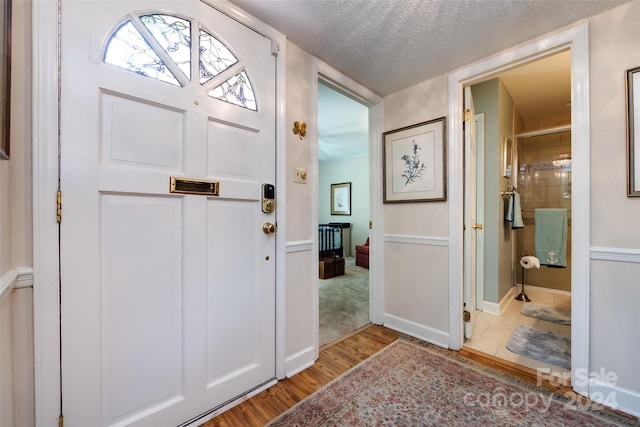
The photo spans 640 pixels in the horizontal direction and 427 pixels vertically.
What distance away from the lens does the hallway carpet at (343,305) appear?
2393 mm

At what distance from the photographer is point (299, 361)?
1.76 metres

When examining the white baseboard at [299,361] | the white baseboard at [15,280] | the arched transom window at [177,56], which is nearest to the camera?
the white baseboard at [15,280]

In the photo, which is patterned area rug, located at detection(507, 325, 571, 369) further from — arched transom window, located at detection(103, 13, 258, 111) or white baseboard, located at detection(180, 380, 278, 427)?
arched transom window, located at detection(103, 13, 258, 111)

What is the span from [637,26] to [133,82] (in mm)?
2641

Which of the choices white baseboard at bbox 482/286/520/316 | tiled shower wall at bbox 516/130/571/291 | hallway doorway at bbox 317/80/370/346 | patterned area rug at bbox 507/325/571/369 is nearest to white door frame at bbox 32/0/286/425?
hallway doorway at bbox 317/80/370/346

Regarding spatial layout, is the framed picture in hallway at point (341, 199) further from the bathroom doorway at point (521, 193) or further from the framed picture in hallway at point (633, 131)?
the framed picture in hallway at point (633, 131)

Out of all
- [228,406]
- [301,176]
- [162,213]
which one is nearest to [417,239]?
[301,176]

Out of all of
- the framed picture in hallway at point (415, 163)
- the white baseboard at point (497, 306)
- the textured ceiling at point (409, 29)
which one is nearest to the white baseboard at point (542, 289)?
the white baseboard at point (497, 306)

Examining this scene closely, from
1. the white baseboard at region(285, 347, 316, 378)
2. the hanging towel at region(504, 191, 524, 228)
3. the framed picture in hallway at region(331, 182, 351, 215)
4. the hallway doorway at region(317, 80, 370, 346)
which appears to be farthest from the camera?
the framed picture in hallway at region(331, 182, 351, 215)

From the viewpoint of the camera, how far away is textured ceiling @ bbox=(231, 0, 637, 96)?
141 cm

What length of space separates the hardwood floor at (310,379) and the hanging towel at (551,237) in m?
2.03

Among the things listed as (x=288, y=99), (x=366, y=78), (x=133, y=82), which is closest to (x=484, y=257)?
(x=366, y=78)

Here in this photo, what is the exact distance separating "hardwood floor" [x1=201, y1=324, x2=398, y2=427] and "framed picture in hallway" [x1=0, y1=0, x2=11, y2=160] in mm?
1464

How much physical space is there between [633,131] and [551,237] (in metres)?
1.86
